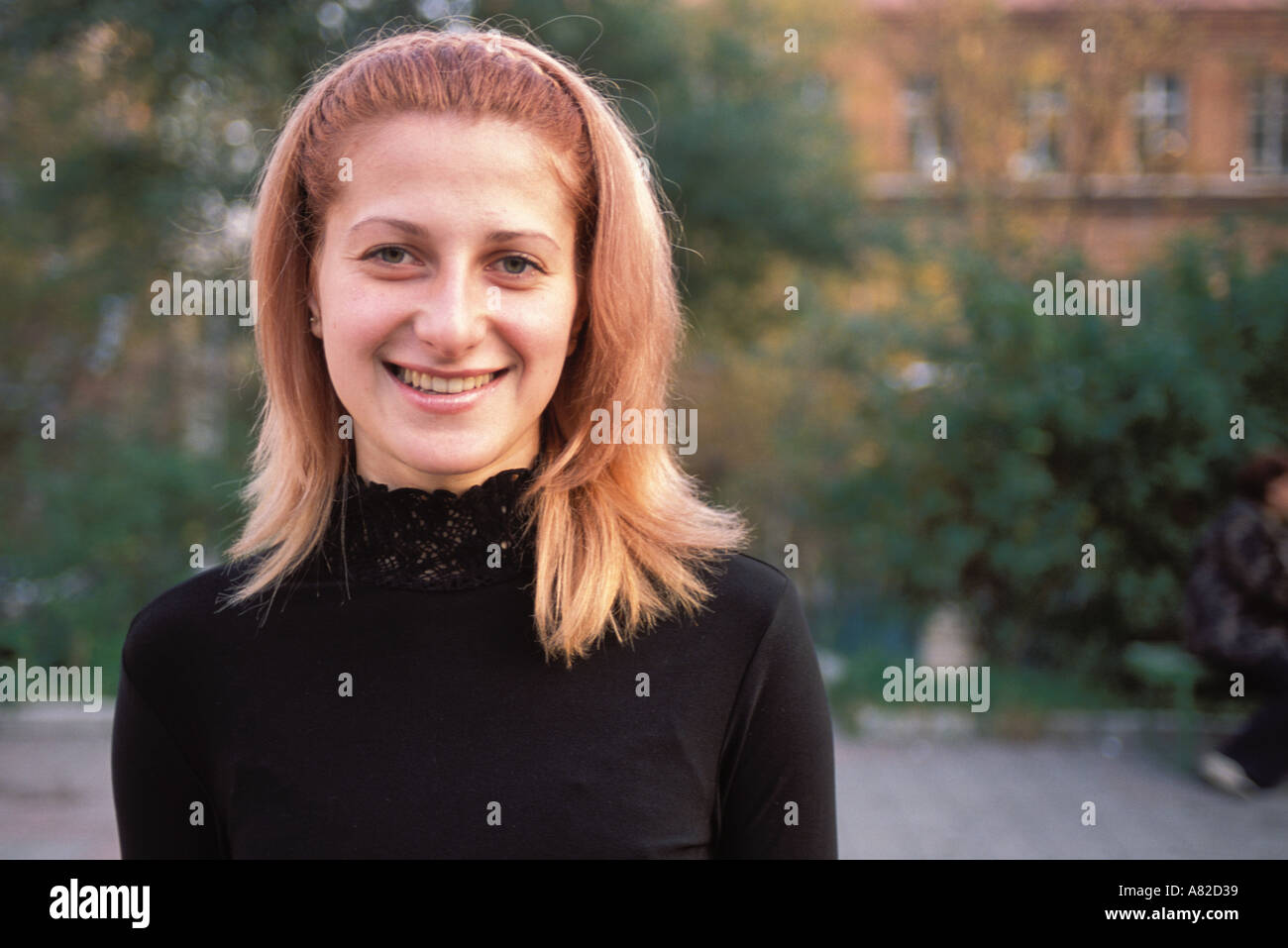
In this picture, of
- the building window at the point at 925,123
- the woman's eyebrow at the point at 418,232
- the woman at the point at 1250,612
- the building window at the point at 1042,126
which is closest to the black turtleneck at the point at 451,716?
the woman's eyebrow at the point at 418,232

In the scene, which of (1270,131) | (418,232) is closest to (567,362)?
(418,232)

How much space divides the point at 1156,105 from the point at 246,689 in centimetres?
2355

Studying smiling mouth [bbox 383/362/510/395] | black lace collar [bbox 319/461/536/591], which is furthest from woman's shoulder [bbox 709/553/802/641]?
smiling mouth [bbox 383/362/510/395]

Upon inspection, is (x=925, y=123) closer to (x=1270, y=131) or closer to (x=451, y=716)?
(x=1270, y=131)

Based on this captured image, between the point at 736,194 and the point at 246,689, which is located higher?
the point at 736,194

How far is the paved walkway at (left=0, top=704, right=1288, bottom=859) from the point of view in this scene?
5457mm

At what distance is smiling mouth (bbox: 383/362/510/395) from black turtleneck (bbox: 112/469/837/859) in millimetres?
181

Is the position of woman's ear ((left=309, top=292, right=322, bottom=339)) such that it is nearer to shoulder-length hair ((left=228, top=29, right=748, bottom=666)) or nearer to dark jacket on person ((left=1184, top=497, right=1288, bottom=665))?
shoulder-length hair ((left=228, top=29, right=748, bottom=666))

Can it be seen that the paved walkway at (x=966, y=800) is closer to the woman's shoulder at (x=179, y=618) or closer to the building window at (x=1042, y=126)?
the woman's shoulder at (x=179, y=618)

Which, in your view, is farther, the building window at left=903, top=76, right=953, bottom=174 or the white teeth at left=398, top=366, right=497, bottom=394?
the building window at left=903, top=76, right=953, bottom=174

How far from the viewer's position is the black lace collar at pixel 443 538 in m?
1.62
